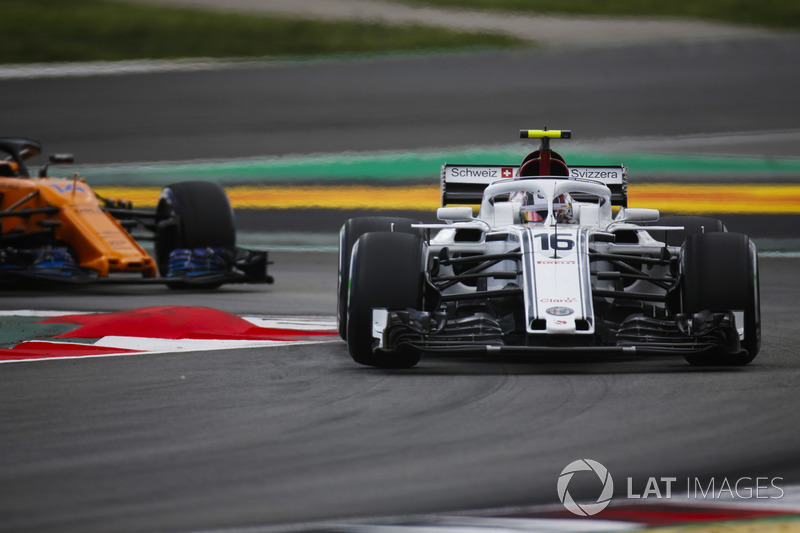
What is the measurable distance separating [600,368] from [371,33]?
20182mm

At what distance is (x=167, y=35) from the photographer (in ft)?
92.3

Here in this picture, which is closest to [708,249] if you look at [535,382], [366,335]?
[535,382]

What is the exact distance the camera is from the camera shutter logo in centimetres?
437

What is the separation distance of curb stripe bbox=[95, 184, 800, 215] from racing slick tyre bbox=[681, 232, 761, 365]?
11.6m

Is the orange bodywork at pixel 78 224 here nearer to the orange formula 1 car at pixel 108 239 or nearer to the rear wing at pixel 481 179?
the orange formula 1 car at pixel 108 239

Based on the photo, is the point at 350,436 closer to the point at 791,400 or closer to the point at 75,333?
the point at 791,400

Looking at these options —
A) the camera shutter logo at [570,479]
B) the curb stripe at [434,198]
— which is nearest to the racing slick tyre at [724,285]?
the camera shutter logo at [570,479]

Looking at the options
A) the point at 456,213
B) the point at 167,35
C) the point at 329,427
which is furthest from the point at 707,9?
the point at 329,427

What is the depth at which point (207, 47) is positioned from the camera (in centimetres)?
2808

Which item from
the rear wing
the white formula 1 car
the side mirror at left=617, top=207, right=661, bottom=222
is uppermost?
the rear wing

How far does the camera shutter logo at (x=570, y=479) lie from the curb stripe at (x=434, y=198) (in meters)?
14.7

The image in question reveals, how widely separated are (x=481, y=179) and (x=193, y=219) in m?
4.40

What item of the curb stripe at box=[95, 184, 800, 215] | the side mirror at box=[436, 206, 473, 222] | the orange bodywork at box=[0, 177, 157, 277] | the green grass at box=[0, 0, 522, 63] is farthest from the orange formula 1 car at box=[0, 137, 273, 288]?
the green grass at box=[0, 0, 522, 63]

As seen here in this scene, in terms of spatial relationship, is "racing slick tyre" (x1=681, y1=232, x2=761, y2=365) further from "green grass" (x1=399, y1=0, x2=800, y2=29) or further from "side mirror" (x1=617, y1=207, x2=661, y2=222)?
"green grass" (x1=399, y1=0, x2=800, y2=29)
